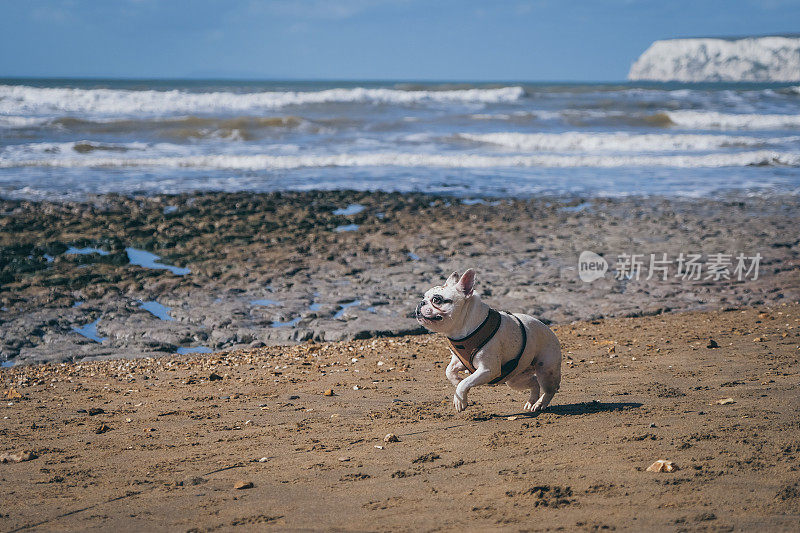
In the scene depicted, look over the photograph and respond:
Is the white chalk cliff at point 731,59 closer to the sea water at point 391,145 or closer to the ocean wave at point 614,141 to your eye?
the sea water at point 391,145

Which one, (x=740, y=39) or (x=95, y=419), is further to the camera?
(x=740, y=39)

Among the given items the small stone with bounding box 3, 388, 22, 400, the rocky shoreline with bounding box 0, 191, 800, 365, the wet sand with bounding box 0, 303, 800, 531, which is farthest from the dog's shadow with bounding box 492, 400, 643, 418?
the small stone with bounding box 3, 388, 22, 400

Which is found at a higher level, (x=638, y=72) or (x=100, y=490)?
(x=638, y=72)

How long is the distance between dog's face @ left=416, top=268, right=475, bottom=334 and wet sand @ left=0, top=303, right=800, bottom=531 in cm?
69

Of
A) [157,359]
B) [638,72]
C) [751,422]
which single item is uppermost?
[638,72]

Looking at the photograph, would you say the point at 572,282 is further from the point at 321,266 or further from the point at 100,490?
the point at 100,490

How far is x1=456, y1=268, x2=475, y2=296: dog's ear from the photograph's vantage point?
15.4 feet

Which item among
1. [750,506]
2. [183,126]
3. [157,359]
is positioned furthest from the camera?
[183,126]

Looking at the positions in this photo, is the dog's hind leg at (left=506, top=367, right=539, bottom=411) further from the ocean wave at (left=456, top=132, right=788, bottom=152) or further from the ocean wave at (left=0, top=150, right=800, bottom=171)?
the ocean wave at (left=456, top=132, right=788, bottom=152)

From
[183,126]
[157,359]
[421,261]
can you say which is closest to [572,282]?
[421,261]

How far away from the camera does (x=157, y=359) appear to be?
7402 mm

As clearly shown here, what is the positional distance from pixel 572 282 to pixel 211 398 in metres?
5.60

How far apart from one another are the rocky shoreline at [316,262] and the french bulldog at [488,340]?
10.6ft

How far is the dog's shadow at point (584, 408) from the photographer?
5.01m
